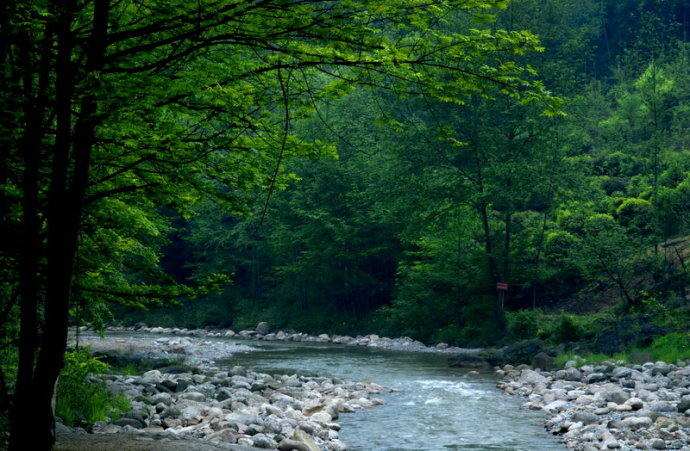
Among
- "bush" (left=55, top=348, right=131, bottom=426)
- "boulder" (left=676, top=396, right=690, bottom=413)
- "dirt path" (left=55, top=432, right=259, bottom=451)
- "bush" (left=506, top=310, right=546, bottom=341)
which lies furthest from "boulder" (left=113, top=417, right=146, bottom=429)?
"bush" (left=506, top=310, right=546, bottom=341)

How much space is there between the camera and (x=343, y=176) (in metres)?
34.7

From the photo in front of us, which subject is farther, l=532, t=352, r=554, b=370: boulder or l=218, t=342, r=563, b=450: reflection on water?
l=532, t=352, r=554, b=370: boulder

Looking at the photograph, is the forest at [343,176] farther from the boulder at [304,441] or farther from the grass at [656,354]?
the boulder at [304,441]

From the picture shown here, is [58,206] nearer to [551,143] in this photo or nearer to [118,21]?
[118,21]

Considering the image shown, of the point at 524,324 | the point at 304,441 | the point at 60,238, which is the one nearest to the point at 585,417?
the point at 304,441

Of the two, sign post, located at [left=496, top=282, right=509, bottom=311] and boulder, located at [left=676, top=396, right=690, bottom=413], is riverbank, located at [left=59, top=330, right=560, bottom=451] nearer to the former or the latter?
boulder, located at [left=676, top=396, right=690, bottom=413]

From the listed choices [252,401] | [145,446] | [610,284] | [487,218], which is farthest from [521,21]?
[145,446]

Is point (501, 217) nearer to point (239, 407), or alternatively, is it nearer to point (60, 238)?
point (239, 407)

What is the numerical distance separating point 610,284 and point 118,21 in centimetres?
2111

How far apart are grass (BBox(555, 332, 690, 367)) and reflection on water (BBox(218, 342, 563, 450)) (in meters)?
2.37

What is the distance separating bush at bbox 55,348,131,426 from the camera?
8143mm

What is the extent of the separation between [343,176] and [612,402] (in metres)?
23.3

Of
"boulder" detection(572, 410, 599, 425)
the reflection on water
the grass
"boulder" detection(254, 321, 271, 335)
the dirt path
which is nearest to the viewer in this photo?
the dirt path

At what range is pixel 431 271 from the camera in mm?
27266
